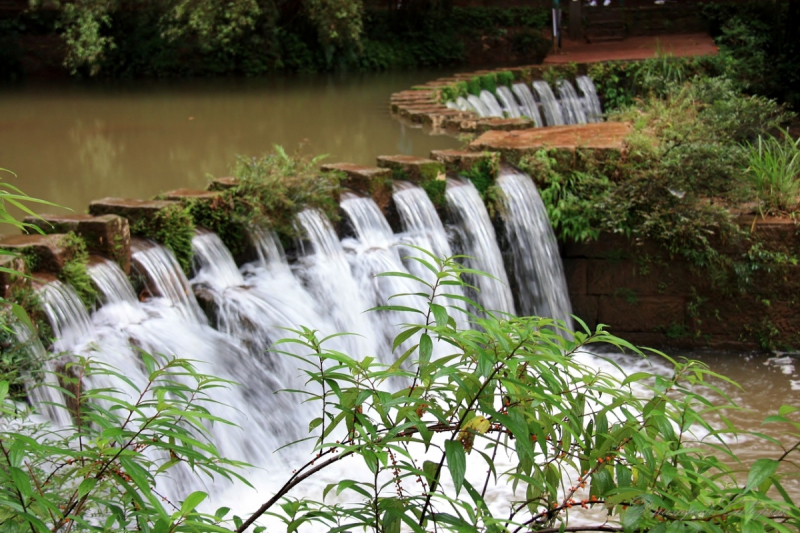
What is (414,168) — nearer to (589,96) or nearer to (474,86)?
(474,86)

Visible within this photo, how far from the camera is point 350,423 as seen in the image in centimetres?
188

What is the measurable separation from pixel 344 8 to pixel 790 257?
1154 centimetres

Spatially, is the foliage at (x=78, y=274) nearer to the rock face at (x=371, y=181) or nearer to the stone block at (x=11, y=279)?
the stone block at (x=11, y=279)

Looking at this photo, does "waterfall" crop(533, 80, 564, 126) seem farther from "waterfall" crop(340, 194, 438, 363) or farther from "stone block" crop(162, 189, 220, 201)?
"stone block" crop(162, 189, 220, 201)

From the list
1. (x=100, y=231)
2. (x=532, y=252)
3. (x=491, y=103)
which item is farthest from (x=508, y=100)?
(x=100, y=231)

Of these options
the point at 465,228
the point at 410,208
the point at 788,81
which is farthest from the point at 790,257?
the point at 788,81

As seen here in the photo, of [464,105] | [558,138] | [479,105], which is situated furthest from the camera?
[479,105]

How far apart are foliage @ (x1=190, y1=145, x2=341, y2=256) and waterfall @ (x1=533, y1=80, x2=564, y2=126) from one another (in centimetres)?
716

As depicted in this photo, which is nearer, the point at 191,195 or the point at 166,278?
the point at 166,278

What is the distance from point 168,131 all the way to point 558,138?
17.9ft

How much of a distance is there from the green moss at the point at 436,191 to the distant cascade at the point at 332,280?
115 centimetres

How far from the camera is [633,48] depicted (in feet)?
61.7

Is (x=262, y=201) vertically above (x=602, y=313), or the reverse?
(x=262, y=201)

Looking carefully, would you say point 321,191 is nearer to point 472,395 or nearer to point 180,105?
point 472,395
